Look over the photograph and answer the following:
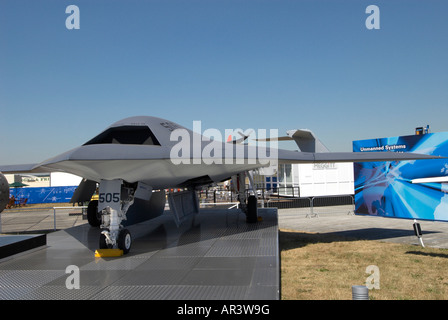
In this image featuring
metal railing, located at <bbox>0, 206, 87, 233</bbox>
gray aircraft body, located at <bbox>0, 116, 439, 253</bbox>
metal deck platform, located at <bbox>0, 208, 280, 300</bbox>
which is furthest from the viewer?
metal railing, located at <bbox>0, 206, 87, 233</bbox>

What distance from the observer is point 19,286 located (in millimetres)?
5441

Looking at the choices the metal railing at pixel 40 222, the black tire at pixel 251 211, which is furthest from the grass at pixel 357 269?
the metal railing at pixel 40 222

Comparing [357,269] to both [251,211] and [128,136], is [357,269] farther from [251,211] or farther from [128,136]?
[128,136]

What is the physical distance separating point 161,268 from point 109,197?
1.97 m

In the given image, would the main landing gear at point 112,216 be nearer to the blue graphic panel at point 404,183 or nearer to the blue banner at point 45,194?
the blue graphic panel at point 404,183

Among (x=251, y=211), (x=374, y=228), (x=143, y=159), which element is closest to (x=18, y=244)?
(x=143, y=159)

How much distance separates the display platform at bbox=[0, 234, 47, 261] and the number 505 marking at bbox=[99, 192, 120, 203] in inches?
90.5

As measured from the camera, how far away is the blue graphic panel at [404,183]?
13.8 metres

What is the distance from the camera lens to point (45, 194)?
4225 centimetres

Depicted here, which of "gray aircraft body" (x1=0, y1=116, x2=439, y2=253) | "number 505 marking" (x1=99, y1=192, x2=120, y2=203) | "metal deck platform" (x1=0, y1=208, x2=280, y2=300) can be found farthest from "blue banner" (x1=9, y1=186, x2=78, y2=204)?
"number 505 marking" (x1=99, y1=192, x2=120, y2=203)

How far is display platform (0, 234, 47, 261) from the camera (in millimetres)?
7479

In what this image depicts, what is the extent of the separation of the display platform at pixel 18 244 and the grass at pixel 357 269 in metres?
5.68

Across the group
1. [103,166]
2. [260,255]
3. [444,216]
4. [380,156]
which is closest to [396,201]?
[444,216]

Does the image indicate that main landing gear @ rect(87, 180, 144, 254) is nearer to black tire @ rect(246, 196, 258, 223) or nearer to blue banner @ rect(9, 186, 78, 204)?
black tire @ rect(246, 196, 258, 223)
